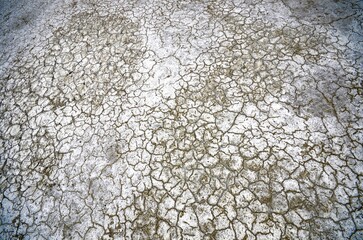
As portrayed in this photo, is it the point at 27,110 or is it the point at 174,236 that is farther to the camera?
the point at 27,110

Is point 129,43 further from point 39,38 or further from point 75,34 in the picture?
point 39,38

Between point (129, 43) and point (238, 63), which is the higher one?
point (129, 43)

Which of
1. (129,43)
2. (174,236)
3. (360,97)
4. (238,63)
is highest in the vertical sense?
(129,43)

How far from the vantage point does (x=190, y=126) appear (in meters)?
2.00

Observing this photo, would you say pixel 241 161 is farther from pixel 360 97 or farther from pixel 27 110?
pixel 27 110

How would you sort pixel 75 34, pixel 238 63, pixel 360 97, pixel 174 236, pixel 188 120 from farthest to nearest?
pixel 75 34
pixel 238 63
pixel 188 120
pixel 360 97
pixel 174 236

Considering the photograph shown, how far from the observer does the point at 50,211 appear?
1.78 meters

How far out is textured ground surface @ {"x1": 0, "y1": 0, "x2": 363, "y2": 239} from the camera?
1.60 m

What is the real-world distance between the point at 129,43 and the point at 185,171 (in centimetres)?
176

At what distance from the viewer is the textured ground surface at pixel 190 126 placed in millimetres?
1604

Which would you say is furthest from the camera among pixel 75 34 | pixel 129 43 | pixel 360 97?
pixel 75 34

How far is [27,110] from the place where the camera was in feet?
7.82

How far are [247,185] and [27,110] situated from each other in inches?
92.3

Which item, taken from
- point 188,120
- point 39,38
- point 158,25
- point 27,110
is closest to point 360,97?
point 188,120
